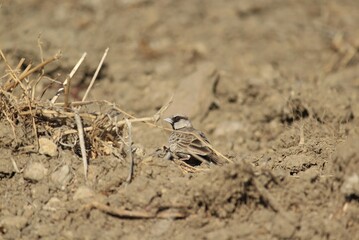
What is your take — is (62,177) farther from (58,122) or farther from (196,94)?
(196,94)

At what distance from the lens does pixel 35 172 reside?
5.12 m

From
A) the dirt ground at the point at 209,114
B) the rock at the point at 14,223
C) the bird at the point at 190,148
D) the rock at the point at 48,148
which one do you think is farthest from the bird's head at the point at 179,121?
the rock at the point at 14,223

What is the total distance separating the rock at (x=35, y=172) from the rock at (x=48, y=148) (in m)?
0.10

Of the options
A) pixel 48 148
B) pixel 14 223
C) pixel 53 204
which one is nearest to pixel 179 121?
pixel 48 148

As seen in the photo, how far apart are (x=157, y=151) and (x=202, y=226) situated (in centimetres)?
116

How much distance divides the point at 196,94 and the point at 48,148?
2991 mm

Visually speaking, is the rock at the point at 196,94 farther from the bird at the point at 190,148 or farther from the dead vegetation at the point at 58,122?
→ the dead vegetation at the point at 58,122

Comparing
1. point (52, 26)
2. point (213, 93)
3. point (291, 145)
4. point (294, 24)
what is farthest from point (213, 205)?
point (294, 24)

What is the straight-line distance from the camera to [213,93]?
8.26 metres

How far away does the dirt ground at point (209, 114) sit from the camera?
182 inches

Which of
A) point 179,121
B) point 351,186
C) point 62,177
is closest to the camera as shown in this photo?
point 351,186

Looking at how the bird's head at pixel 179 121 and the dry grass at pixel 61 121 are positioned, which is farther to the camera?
the bird's head at pixel 179 121

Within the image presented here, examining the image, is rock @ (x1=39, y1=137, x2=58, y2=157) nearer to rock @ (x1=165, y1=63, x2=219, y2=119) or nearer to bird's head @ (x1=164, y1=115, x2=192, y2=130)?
bird's head @ (x1=164, y1=115, x2=192, y2=130)

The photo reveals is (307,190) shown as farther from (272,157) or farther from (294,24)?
(294,24)
